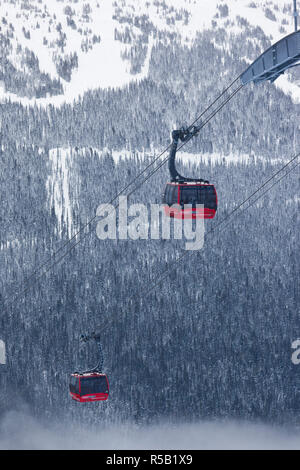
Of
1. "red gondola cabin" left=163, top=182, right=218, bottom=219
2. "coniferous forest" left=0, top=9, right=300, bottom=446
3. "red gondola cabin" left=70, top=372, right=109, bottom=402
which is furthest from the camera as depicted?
"coniferous forest" left=0, top=9, right=300, bottom=446

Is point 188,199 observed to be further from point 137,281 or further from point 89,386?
point 137,281

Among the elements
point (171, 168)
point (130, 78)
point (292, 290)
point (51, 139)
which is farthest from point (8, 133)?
point (171, 168)

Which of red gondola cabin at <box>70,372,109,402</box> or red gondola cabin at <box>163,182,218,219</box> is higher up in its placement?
red gondola cabin at <box>163,182,218,219</box>

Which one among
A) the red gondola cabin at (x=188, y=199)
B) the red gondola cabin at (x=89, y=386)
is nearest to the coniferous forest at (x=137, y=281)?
the red gondola cabin at (x=89, y=386)

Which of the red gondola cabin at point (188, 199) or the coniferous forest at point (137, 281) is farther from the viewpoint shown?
the coniferous forest at point (137, 281)

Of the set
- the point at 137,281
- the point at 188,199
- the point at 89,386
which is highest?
the point at 188,199

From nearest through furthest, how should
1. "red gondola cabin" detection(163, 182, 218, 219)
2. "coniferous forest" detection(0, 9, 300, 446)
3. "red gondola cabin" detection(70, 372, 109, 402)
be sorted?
"red gondola cabin" detection(163, 182, 218, 219), "red gondola cabin" detection(70, 372, 109, 402), "coniferous forest" detection(0, 9, 300, 446)

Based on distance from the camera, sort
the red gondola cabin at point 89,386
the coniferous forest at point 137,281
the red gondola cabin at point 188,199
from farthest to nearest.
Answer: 1. the coniferous forest at point 137,281
2. the red gondola cabin at point 89,386
3. the red gondola cabin at point 188,199

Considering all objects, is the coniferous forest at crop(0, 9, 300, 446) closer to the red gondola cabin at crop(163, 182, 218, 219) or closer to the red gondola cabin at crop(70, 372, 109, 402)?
the red gondola cabin at crop(70, 372, 109, 402)

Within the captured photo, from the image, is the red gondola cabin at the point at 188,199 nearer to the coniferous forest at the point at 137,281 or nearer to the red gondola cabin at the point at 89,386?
the red gondola cabin at the point at 89,386

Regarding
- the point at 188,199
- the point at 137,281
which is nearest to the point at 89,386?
the point at 188,199

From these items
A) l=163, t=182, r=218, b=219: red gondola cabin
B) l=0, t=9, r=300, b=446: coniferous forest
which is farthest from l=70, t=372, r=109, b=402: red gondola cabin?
l=0, t=9, r=300, b=446: coniferous forest
